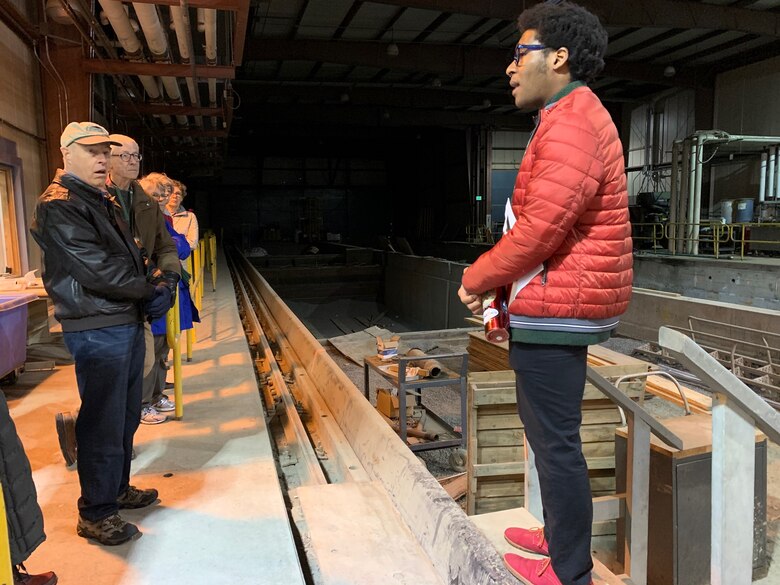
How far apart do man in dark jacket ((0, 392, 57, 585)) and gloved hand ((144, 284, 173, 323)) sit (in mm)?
814

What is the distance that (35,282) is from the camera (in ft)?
15.6

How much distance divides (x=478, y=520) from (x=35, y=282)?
14.3 feet

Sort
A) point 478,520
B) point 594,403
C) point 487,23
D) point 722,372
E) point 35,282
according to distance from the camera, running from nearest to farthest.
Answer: point 722,372 → point 478,520 → point 594,403 → point 35,282 → point 487,23

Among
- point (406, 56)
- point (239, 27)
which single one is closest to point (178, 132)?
point (239, 27)

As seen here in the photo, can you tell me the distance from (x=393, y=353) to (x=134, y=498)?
3.56 meters

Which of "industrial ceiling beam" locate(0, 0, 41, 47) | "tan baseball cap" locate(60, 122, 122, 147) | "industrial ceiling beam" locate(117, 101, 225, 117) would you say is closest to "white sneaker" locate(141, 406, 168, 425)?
"tan baseball cap" locate(60, 122, 122, 147)

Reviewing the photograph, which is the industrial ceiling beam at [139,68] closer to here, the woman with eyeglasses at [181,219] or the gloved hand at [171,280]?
the woman with eyeglasses at [181,219]

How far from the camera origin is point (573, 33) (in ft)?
5.04

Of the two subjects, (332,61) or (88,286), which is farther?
(332,61)

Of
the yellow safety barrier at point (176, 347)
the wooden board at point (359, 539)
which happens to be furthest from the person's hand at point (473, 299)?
the yellow safety barrier at point (176, 347)

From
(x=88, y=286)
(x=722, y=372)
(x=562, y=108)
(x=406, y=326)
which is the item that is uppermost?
(x=562, y=108)

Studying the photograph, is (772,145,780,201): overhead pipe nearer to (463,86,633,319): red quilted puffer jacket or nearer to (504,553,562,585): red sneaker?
(463,86,633,319): red quilted puffer jacket

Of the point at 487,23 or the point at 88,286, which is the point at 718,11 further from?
the point at 88,286

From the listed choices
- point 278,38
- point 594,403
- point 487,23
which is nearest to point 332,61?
point 278,38
